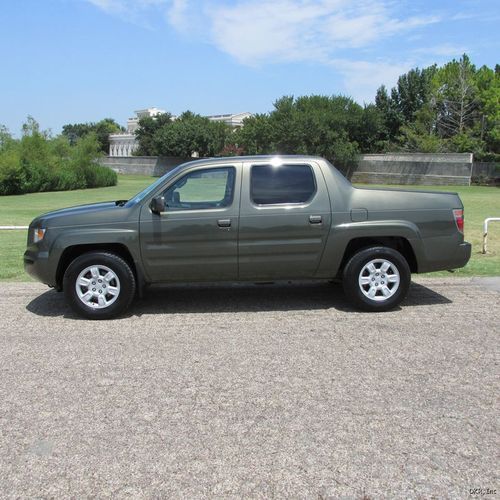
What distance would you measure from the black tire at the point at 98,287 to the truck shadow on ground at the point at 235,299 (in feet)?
0.95

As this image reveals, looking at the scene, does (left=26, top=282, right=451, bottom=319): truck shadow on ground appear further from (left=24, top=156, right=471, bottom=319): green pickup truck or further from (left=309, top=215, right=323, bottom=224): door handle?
(left=309, top=215, right=323, bottom=224): door handle

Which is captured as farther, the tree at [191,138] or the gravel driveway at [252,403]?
the tree at [191,138]

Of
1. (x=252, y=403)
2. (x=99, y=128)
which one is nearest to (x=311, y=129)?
(x=252, y=403)

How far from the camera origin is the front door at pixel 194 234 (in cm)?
614

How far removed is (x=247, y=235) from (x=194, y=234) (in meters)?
0.60

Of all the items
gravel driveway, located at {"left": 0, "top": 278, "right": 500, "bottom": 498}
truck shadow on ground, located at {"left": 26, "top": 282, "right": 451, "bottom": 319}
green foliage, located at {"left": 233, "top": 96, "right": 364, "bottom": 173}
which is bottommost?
gravel driveway, located at {"left": 0, "top": 278, "right": 500, "bottom": 498}

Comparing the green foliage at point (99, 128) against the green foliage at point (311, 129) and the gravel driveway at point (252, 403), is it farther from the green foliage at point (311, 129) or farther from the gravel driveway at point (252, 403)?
the gravel driveway at point (252, 403)

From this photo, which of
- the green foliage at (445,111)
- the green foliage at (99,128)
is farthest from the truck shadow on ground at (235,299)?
the green foliage at (99,128)

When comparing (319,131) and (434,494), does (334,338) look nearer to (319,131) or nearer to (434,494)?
(434,494)

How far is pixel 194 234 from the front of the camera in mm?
6141

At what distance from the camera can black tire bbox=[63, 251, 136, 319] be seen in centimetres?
614

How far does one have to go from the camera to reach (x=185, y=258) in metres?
6.20

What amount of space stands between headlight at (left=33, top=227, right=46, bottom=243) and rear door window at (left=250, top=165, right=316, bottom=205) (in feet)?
8.10

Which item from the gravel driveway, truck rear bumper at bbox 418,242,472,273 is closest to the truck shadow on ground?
the gravel driveway
